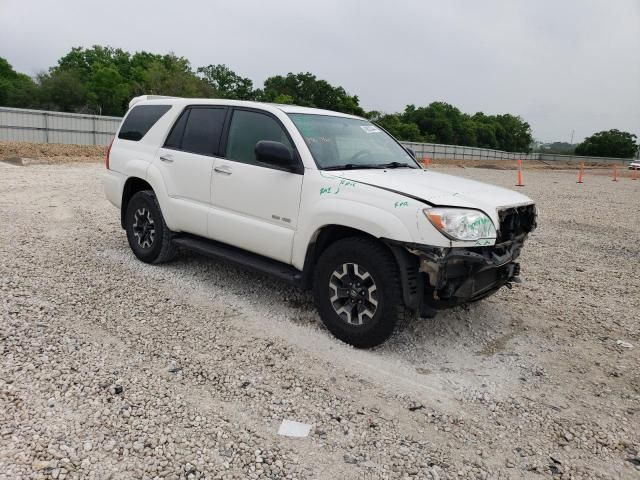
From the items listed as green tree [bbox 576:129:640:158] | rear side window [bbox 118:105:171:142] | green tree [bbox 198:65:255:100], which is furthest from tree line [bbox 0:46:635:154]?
rear side window [bbox 118:105:171:142]

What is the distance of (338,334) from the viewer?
14.1 feet

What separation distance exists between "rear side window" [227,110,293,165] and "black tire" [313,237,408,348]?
123 centimetres

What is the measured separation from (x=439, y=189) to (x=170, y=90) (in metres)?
53.8

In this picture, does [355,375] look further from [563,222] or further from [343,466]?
[563,222]

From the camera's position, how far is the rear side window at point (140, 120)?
19.7ft

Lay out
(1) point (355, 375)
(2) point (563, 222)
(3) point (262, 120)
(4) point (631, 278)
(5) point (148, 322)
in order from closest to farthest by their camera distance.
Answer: (1) point (355, 375), (5) point (148, 322), (3) point (262, 120), (4) point (631, 278), (2) point (563, 222)

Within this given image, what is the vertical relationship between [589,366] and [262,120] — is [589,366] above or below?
below

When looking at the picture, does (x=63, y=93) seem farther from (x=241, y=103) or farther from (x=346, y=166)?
(x=346, y=166)

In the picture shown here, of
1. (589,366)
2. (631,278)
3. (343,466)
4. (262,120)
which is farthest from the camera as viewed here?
(631,278)

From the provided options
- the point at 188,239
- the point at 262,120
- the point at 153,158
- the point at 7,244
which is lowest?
the point at 7,244

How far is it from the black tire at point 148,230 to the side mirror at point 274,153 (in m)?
1.93

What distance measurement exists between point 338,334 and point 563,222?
838 centimetres

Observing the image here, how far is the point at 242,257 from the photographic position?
496 cm

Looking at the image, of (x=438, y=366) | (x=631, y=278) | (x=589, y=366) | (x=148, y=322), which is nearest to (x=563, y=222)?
(x=631, y=278)
